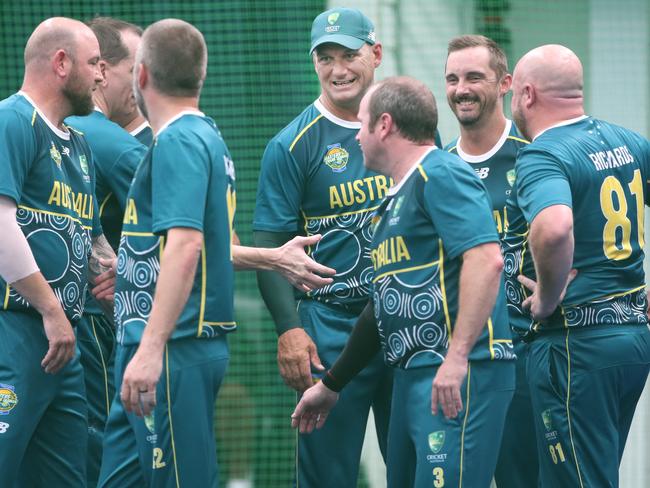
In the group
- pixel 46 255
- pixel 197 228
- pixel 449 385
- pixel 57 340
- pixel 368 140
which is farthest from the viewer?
pixel 46 255

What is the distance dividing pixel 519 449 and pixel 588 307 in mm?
902

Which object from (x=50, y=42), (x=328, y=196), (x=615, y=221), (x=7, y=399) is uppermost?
(x=50, y=42)

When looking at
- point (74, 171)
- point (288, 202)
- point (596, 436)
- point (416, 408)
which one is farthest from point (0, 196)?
point (596, 436)

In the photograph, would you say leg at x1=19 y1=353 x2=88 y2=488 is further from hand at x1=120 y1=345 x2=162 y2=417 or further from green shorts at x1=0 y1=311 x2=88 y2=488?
hand at x1=120 y1=345 x2=162 y2=417

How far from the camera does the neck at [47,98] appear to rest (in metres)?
4.58

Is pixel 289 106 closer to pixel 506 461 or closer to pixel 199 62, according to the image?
pixel 506 461

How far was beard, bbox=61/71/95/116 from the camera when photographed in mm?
4613

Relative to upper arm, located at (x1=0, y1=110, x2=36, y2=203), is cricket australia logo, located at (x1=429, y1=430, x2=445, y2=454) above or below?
below

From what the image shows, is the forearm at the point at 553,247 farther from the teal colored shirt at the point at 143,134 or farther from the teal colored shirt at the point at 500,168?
the teal colored shirt at the point at 143,134

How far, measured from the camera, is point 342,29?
17.1ft

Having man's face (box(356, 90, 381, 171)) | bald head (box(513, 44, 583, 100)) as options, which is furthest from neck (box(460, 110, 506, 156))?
man's face (box(356, 90, 381, 171))

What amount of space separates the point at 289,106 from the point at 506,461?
160 inches

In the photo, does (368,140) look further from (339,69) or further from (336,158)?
(339,69)

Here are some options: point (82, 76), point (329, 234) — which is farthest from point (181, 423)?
point (82, 76)
